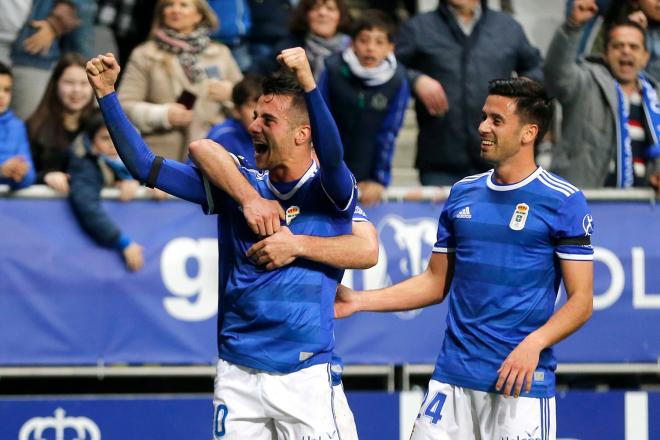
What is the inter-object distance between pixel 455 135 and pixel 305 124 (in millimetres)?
3373

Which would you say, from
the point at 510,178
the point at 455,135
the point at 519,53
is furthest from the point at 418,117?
the point at 510,178

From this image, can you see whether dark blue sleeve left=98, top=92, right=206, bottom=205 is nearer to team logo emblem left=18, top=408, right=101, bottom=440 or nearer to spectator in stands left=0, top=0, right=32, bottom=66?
team logo emblem left=18, top=408, right=101, bottom=440

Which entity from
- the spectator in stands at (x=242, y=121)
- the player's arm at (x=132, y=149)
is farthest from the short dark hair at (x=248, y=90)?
the player's arm at (x=132, y=149)

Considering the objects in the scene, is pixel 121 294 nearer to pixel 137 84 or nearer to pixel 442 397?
pixel 137 84

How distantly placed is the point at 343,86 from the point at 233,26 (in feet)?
4.79

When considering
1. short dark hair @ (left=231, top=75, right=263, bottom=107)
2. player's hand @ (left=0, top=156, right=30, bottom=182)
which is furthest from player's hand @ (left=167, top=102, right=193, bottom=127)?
player's hand @ (left=0, top=156, right=30, bottom=182)

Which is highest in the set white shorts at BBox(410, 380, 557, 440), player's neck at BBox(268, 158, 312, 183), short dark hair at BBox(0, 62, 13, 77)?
short dark hair at BBox(0, 62, 13, 77)

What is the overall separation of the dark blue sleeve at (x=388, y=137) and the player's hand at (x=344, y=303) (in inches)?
94.8

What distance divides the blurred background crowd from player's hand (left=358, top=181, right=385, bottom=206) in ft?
0.03

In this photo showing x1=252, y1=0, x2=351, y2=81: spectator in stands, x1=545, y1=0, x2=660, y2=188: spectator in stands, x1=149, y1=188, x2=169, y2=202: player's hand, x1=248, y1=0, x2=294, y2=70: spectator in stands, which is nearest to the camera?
x1=149, y1=188, x2=169, y2=202: player's hand

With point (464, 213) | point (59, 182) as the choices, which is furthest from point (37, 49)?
point (464, 213)

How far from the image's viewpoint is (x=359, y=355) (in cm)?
847

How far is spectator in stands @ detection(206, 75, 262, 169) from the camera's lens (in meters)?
8.02

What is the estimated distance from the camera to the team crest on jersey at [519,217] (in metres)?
6.05
